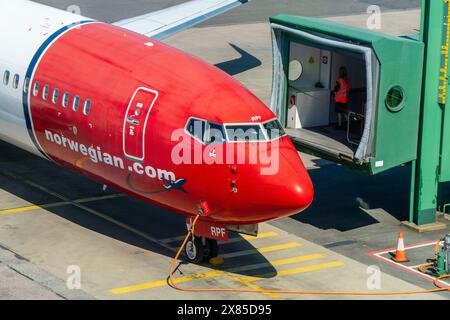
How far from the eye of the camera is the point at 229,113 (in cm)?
2589

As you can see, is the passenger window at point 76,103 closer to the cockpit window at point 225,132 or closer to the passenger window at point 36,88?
the passenger window at point 36,88

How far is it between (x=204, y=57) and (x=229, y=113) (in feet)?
85.6

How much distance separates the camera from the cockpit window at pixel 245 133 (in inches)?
1008

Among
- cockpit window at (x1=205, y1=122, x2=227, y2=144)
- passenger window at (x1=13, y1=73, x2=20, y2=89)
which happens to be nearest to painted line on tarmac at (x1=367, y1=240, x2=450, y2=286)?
cockpit window at (x1=205, y1=122, x2=227, y2=144)

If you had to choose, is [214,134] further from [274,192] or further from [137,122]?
[137,122]

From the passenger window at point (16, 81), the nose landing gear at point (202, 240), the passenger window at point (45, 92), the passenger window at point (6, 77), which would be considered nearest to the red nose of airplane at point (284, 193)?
the nose landing gear at point (202, 240)

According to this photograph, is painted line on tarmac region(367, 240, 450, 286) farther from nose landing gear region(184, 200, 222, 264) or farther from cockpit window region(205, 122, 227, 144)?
cockpit window region(205, 122, 227, 144)

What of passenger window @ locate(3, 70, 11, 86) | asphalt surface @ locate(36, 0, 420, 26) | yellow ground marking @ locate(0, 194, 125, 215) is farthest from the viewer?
asphalt surface @ locate(36, 0, 420, 26)

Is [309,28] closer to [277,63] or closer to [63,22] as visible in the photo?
[277,63]

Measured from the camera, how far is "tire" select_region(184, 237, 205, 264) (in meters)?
27.7

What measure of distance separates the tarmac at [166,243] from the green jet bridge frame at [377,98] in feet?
7.35

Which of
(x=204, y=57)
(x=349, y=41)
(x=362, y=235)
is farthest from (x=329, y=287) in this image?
(x=204, y=57)

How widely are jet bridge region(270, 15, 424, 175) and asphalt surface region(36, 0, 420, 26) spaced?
26622 mm

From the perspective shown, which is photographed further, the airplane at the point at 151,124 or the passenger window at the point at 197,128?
the passenger window at the point at 197,128
